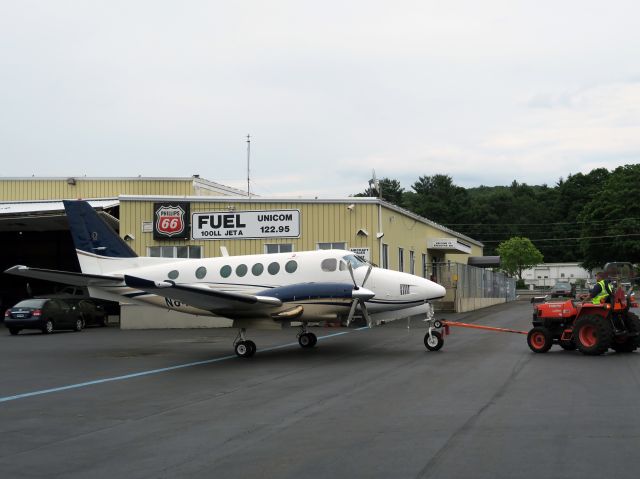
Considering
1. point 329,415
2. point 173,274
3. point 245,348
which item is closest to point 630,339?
point 245,348

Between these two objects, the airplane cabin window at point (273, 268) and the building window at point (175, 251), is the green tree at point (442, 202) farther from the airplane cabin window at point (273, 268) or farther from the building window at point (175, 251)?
the airplane cabin window at point (273, 268)

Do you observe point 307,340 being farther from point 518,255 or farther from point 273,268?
point 518,255

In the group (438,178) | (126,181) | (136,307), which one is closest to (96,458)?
(136,307)

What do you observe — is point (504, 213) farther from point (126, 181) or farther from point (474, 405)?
point (474, 405)

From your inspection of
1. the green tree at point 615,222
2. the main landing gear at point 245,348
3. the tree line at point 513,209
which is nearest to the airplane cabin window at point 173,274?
the main landing gear at point 245,348

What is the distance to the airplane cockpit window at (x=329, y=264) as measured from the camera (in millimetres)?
18750

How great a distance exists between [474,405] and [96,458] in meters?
5.20

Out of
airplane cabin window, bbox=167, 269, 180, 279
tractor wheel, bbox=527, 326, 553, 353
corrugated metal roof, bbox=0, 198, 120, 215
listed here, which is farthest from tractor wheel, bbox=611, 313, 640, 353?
corrugated metal roof, bbox=0, 198, 120, 215

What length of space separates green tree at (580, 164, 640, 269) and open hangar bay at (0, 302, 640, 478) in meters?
73.2

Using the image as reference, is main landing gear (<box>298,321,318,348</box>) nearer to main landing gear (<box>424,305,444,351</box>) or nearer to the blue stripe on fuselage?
the blue stripe on fuselage

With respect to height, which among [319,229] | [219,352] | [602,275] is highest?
[319,229]

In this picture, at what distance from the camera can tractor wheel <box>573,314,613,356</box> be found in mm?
15609

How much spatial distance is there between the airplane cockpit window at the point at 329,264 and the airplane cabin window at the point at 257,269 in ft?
6.15

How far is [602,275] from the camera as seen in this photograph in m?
16.6
